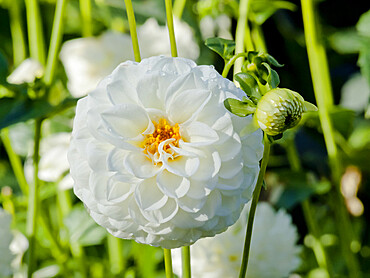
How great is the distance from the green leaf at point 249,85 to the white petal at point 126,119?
0.07 meters

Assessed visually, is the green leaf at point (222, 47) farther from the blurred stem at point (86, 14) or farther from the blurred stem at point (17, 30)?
the blurred stem at point (17, 30)

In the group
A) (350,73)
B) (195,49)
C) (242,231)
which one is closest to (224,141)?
(242,231)

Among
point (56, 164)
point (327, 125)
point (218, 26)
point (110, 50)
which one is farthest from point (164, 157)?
point (218, 26)

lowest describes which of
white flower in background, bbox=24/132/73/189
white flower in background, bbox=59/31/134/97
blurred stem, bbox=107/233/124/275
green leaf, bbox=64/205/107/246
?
blurred stem, bbox=107/233/124/275

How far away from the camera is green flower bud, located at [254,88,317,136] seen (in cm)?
35

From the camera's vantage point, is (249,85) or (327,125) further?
(327,125)

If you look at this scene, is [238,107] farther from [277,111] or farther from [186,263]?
[186,263]

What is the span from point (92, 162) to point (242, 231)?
0.92 feet

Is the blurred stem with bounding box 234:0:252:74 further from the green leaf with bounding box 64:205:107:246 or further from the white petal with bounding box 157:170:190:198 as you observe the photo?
the green leaf with bounding box 64:205:107:246

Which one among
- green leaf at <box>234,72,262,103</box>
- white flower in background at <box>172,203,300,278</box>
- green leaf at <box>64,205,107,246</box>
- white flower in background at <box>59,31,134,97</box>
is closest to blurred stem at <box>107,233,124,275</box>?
green leaf at <box>64,205,107,246</box>

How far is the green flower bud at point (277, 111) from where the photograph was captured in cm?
35

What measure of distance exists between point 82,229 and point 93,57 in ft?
0.98

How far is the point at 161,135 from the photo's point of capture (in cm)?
40

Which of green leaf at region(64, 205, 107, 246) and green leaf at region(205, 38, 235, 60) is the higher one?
green leaf at region(205, 38, 235, 60)
